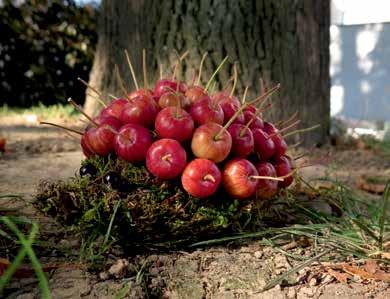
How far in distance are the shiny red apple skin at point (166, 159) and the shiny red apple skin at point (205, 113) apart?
5.3 inches

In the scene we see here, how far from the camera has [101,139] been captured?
160 cm

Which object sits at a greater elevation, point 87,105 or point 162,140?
point 162,140

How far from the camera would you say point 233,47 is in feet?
11.1

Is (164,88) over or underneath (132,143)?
over

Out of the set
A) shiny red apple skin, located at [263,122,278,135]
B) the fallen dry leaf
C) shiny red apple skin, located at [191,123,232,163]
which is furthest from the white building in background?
shiny red apple skin, located at [191,123,232,163]

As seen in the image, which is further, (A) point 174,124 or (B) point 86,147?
(B) point 86,147

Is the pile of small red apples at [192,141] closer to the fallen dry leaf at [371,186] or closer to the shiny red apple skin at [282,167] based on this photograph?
the shiny red apple skin at [282,167]

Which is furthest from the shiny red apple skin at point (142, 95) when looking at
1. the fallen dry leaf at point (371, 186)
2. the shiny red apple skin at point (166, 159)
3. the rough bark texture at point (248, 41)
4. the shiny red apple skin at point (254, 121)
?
the rough bark texture at point (248, 41)

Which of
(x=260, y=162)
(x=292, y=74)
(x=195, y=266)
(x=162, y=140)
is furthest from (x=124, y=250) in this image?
(x=292, y=74)

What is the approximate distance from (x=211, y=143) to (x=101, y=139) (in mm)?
353

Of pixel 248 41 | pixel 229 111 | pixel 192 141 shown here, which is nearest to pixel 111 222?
pixel 192 141

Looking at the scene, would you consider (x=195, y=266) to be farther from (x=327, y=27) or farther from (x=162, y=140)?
(x=327, y=27)

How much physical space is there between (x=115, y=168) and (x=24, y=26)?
19.5 ft

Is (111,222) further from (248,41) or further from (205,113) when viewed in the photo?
(248,41)
